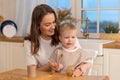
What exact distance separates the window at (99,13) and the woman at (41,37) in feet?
5.36

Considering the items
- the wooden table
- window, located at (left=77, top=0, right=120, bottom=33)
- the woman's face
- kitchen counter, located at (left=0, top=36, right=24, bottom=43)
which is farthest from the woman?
window, located at (left=77, top=0, right=120, bottom=33)

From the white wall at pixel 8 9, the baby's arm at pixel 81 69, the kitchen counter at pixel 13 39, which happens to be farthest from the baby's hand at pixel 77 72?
the white wall at pixel 8 9

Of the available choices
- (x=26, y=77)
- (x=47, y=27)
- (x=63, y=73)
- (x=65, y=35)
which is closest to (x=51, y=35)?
(x=47, y=27)

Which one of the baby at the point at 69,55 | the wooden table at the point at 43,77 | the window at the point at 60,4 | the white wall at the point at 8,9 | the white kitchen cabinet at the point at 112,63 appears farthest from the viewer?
the white wall at the point at 8,9

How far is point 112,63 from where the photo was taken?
2.98 metres

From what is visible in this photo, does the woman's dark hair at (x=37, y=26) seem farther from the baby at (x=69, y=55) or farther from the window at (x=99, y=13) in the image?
the window at (x=99, y=13)

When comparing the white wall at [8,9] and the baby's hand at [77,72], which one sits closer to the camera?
the baby's hand at [77,72]

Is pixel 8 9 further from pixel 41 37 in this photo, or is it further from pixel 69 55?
pixel 69 55

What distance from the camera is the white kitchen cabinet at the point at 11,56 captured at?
3584mm

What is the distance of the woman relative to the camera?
2132mm

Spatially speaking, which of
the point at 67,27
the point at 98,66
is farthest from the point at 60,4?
Result: the point at 67,27

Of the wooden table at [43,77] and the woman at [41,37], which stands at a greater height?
the woman at [41,37]

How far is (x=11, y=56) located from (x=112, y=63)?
1440 mm

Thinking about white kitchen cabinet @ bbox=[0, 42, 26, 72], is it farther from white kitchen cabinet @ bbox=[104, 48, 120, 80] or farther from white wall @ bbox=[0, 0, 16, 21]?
white kitchen cabinet @ bbox=[104, 48, 120, 80]
